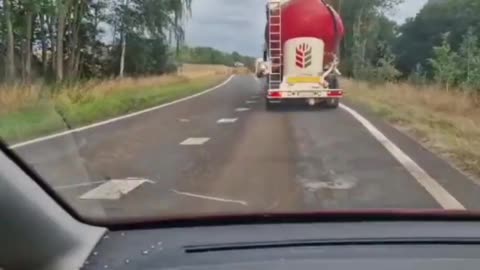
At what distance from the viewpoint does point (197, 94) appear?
87.5ft

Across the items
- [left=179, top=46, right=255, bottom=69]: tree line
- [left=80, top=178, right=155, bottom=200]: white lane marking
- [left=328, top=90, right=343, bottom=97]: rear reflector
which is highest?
[left=179, top=46, right=255, bottom=69]: tree line

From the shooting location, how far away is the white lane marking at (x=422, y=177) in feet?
25.1

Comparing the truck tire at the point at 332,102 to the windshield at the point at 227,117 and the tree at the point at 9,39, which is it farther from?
the tree at the point at 9,39

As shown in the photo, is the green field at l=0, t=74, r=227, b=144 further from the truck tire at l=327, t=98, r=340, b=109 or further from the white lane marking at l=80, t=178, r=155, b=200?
the truck tire at l=327, t=98, r=340, b=109

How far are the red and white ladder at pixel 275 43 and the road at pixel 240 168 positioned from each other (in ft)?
17.5

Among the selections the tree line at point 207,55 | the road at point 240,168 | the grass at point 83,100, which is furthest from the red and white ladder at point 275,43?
the tree line at point 207,55

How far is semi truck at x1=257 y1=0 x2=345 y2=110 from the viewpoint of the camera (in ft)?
74.2

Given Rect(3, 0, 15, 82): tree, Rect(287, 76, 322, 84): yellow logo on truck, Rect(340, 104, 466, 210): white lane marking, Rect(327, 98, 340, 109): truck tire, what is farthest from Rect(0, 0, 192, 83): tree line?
Rect(327, 98, 340, 109): truck tire

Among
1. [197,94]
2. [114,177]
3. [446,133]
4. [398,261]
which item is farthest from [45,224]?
[197,94]

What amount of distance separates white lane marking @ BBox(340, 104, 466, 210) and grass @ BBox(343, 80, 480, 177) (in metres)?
0.54

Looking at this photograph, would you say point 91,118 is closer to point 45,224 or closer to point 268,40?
point 268,40

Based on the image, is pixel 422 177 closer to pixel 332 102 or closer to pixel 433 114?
pixel 433 114

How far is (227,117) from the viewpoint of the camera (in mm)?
18297

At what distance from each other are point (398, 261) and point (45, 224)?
985 millimetres
